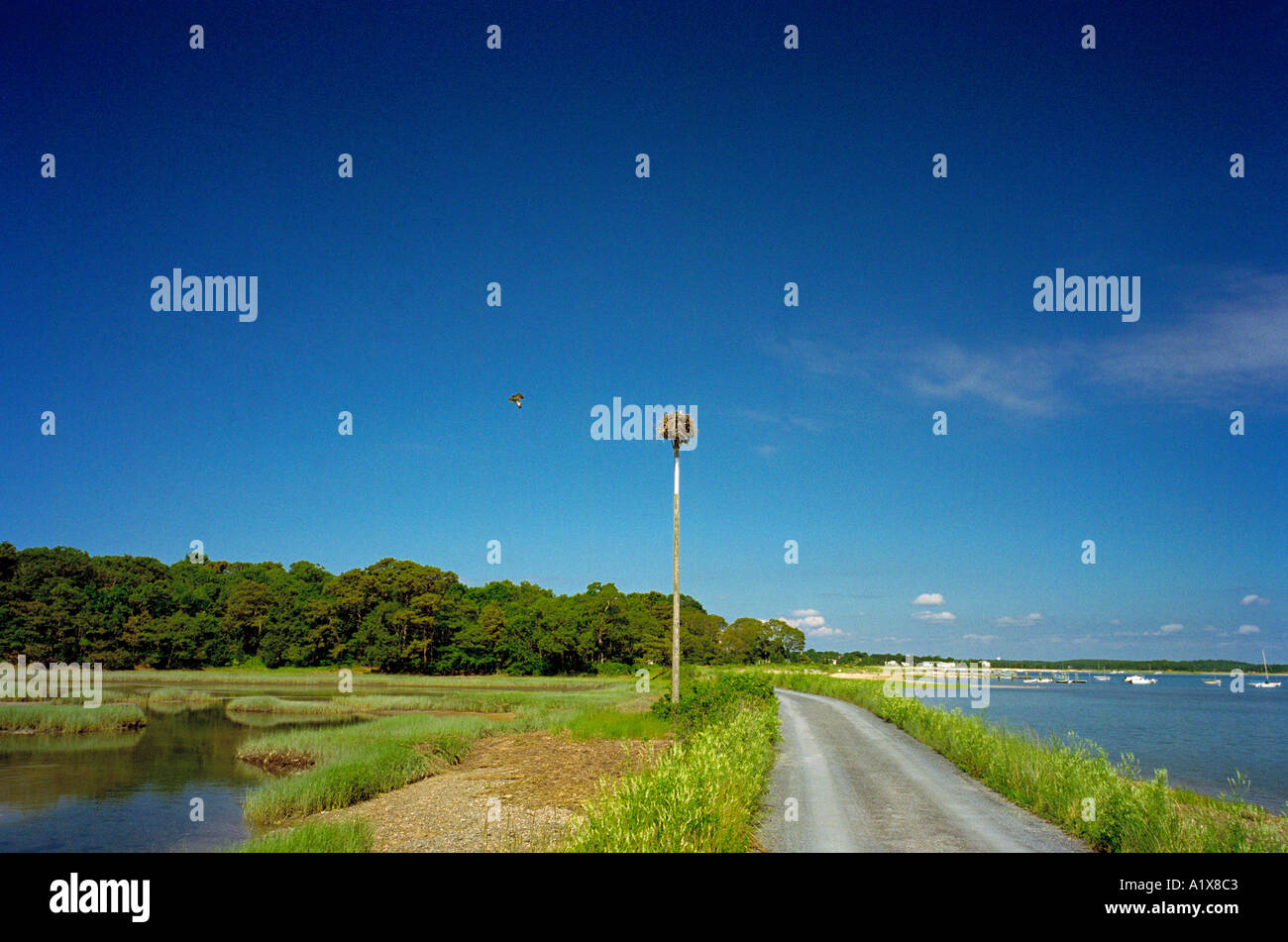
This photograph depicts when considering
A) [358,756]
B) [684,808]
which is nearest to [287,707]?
[358,756]

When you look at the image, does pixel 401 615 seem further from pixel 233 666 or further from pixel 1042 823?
pixel 1042 823

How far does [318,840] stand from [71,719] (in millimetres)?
31000

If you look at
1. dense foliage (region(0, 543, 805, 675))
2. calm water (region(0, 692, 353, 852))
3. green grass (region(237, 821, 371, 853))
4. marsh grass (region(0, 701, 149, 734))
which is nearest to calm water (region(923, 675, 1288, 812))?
green grass (region(237, 821, 371, 853))

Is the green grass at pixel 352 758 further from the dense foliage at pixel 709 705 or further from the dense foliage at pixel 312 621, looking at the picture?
the dense foliage at pixel 312 621

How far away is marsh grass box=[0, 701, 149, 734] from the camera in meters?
34.5

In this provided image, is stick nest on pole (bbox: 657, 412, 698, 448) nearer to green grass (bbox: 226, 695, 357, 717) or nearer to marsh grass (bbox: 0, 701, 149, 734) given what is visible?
Answer: green grass (bbox: 226, 695, 357, 717)

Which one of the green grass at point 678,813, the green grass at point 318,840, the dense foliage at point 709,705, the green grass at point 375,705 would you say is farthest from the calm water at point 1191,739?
the green grass at point 375,705

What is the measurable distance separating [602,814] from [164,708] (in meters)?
46.5

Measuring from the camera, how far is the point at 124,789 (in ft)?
72.6

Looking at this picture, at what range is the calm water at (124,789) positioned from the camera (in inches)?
660

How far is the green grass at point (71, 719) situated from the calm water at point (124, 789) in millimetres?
1516

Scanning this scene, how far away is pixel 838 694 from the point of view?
5322cm

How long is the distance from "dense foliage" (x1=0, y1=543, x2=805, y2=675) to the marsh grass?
41.5m

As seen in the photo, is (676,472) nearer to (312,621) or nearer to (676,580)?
(676,580)
